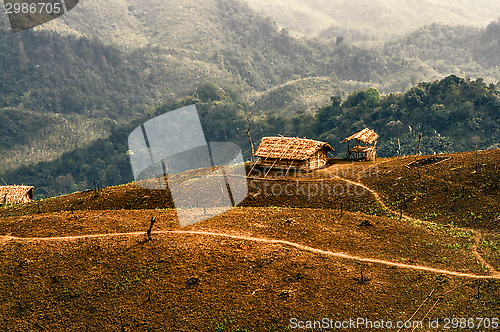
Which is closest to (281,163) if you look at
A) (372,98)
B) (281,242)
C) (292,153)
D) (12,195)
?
(292,153)

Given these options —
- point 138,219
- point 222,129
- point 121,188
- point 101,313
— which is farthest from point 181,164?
point 101,313

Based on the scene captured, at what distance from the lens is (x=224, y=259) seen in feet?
87.6

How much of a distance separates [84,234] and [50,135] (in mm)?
174330

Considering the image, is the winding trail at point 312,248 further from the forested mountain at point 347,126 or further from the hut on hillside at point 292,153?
the forested mountain at point 347,126

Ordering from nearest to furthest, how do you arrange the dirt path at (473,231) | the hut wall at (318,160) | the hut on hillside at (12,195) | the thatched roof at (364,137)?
the dirt path at (473,231) → the hut wall at (318,160) → the hut on hillside at (12,195) → the thatched roof at (364,137)

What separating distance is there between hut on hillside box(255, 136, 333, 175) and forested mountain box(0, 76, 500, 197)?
67388mm

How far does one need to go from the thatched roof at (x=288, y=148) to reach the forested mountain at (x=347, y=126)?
222ft

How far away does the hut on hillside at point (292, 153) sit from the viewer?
46719mm

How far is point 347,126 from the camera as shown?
13325 centimetres

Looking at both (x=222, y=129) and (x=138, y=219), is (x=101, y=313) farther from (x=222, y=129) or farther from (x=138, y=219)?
(x=222, y=129)

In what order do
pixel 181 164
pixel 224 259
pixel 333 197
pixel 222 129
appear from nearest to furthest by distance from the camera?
pixel 224 259
pixel 333 197
pixel 181 164
pixel 222 129

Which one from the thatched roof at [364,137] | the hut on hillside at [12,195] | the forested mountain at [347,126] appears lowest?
the forested mountain at [347,126]

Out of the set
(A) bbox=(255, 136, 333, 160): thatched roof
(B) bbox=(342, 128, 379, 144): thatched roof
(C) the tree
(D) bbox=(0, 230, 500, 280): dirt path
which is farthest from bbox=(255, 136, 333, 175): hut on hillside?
(C) the tree

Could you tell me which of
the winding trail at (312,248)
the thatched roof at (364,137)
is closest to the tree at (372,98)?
the thatched roof at (364,137)
